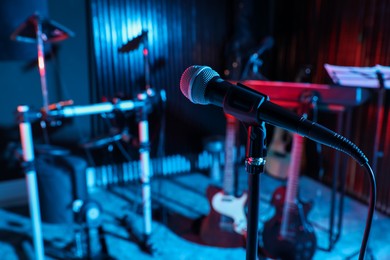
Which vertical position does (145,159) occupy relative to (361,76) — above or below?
below

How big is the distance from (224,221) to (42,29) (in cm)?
190

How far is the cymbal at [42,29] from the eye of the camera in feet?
8.68

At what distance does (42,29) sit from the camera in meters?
Answer: 2.75

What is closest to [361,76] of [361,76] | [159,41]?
[361,76]

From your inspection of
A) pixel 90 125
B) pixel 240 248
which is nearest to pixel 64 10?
pixel 90 125

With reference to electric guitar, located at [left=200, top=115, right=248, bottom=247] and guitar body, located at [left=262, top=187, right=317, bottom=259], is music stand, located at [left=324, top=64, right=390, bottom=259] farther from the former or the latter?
electric guitar, located at [left=200, top=115, right=248, bottom=247]

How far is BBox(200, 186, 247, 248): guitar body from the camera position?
2.67m

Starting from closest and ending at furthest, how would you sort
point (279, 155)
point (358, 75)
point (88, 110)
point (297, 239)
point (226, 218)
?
point (358, 75) < point (88, 110) < point (297, 239) < point (226, 218) < point (279, 155)

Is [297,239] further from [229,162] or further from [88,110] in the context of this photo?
[88,110]

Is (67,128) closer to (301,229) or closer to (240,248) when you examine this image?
(240,248)

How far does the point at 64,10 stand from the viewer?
3352mm

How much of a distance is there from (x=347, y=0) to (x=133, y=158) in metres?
2.45

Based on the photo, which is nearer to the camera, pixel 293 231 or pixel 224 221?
pixel 293 231

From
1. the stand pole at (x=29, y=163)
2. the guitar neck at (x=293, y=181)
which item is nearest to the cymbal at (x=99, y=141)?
the stand pole at (x=29, y=163)
